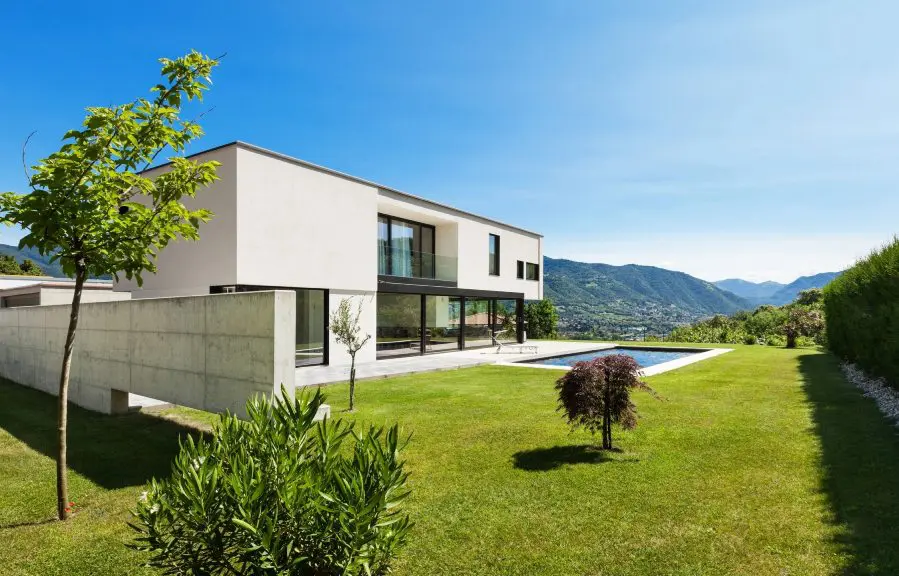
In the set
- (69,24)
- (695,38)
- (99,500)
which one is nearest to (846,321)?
(695,38)

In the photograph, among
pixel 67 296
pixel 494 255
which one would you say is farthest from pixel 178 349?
pixel 494 255

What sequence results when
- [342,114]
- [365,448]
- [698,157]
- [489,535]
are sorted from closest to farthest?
1. [365,448]
2. [489,535]
3. [698,157]
4. [342,114]

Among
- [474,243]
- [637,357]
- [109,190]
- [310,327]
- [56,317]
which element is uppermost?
[474,243]

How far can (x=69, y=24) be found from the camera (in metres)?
12.5

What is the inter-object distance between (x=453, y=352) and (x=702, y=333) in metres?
19.3

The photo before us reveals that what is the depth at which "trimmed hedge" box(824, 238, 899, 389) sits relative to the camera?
9.97 m

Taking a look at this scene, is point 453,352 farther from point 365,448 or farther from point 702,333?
point 365,448

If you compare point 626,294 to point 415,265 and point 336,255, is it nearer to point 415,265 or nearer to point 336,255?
point 415,265

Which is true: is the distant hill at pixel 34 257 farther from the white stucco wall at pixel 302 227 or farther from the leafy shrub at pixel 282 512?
the white stucco wall at pixel 302 227

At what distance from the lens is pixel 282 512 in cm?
295

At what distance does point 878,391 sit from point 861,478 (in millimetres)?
7173

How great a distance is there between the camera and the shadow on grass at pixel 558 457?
269 inches

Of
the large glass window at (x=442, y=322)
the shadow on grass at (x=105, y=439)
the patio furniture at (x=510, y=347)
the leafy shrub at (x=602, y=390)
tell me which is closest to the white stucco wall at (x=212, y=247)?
the shadow on grass at (x=105, y=439)

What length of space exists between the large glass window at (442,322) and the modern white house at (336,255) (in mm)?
57
